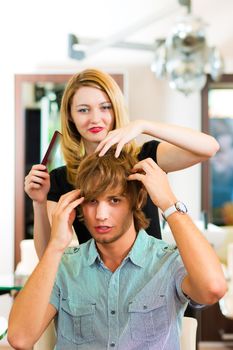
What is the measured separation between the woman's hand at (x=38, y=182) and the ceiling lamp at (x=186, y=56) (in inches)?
76.3

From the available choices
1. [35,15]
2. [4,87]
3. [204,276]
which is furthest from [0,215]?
[204,276]

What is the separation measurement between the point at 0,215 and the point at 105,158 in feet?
8.87

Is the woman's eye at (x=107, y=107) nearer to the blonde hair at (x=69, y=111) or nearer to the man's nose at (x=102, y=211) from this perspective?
the blonde hair at (x=69, y=111)

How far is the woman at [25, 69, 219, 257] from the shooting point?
141 cm

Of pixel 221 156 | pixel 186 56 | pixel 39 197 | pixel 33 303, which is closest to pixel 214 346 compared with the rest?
pixel 221 156

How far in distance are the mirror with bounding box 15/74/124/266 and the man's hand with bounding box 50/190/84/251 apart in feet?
8.55

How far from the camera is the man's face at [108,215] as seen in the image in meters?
1.29

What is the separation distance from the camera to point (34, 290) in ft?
4.05

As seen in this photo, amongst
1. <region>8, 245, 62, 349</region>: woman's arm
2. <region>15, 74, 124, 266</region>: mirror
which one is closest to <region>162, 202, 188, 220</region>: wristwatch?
<region>8, 245, 62, 349</region>: woman's arm

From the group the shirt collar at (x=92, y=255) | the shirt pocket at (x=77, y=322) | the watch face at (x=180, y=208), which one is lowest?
the shirt pocket at (x=77, y=322)

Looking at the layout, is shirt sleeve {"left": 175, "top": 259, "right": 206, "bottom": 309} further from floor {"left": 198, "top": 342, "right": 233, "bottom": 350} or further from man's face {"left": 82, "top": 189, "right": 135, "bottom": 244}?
floor {"left": 198, "top": 342, "right": 233, "bottom": 350}

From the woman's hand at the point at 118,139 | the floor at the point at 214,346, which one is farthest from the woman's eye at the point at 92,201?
the floor at the point at 214,346

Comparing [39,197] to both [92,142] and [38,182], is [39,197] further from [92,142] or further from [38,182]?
[92,142]

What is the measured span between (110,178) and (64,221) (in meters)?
0.14
